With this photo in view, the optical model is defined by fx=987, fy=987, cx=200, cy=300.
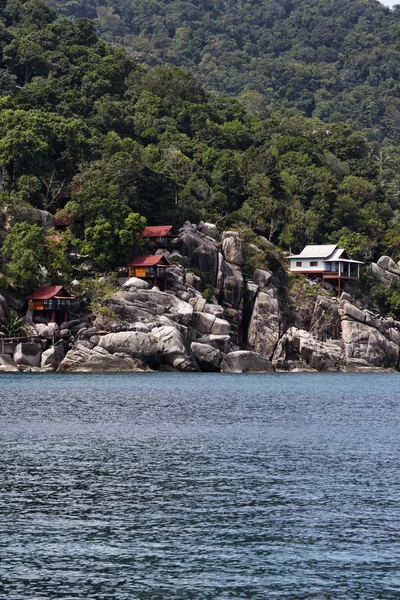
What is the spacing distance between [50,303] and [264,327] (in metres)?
24.9

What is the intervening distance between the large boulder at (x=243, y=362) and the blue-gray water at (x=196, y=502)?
120 ft

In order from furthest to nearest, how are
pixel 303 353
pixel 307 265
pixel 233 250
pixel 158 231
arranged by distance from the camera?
1. pixel 307 265
2. pixel 233 250
3. pixel 158 231
4. pixel 303 353

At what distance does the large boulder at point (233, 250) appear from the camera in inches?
4412

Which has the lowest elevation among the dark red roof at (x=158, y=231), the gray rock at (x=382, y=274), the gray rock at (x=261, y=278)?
the gray rock at (x=261, y=278)

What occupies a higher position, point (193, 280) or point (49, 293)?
point (193, 280)

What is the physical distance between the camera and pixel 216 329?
10044 centimetres

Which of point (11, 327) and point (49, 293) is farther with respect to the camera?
point (49, 293)

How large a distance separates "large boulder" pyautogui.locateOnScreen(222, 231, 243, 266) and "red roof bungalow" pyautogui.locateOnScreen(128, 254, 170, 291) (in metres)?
9.98

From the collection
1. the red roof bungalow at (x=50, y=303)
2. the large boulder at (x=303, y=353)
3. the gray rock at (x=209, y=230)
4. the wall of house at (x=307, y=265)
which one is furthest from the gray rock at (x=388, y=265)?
the red roof bungalow at (x=50, y=303)

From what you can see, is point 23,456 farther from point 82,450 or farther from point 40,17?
point 40,17

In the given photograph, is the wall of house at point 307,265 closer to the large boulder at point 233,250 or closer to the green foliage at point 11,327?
the large boulder at point 233,250

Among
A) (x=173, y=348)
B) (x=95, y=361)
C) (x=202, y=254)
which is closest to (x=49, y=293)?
(x=95, y=361)

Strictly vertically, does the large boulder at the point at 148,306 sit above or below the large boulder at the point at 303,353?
above

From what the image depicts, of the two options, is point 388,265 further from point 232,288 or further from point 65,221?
point 65,221
